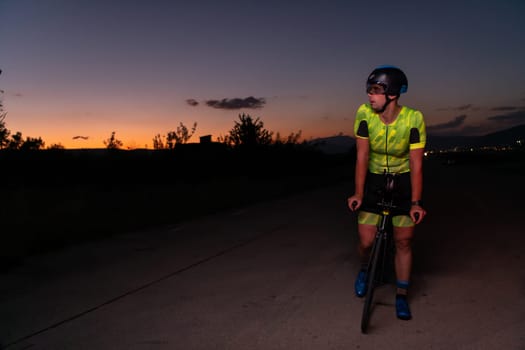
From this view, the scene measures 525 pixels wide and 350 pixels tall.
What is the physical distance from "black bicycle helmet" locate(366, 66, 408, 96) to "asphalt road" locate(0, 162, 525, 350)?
196cm

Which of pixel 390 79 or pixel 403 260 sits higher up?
pixel 390 79

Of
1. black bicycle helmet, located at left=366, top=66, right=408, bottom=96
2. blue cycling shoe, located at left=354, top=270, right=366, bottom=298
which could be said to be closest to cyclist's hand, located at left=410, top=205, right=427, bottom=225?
black bicycle helmet, located at left=366, top=66, right=408, bottom=96

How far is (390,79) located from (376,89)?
14 cm

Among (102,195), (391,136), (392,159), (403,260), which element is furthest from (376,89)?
(102,195)

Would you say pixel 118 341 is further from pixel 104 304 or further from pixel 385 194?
pixel 385 194

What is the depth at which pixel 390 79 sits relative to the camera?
12.1 feet

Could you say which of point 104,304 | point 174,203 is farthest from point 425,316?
point 174,203

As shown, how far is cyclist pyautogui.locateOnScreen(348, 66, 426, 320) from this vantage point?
371 cm

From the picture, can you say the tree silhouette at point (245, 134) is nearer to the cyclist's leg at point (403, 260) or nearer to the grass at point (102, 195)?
the grass at point (102, 195)

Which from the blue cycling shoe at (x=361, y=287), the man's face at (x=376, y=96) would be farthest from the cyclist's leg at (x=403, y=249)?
the man's face at (x=376, y=96)

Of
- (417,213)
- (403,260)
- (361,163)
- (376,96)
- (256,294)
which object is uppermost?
(376,96)

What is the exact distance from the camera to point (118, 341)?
3.49 meters

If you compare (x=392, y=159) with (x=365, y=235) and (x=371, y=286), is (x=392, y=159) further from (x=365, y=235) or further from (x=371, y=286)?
(x=371, y=286)

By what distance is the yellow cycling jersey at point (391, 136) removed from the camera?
374cm
